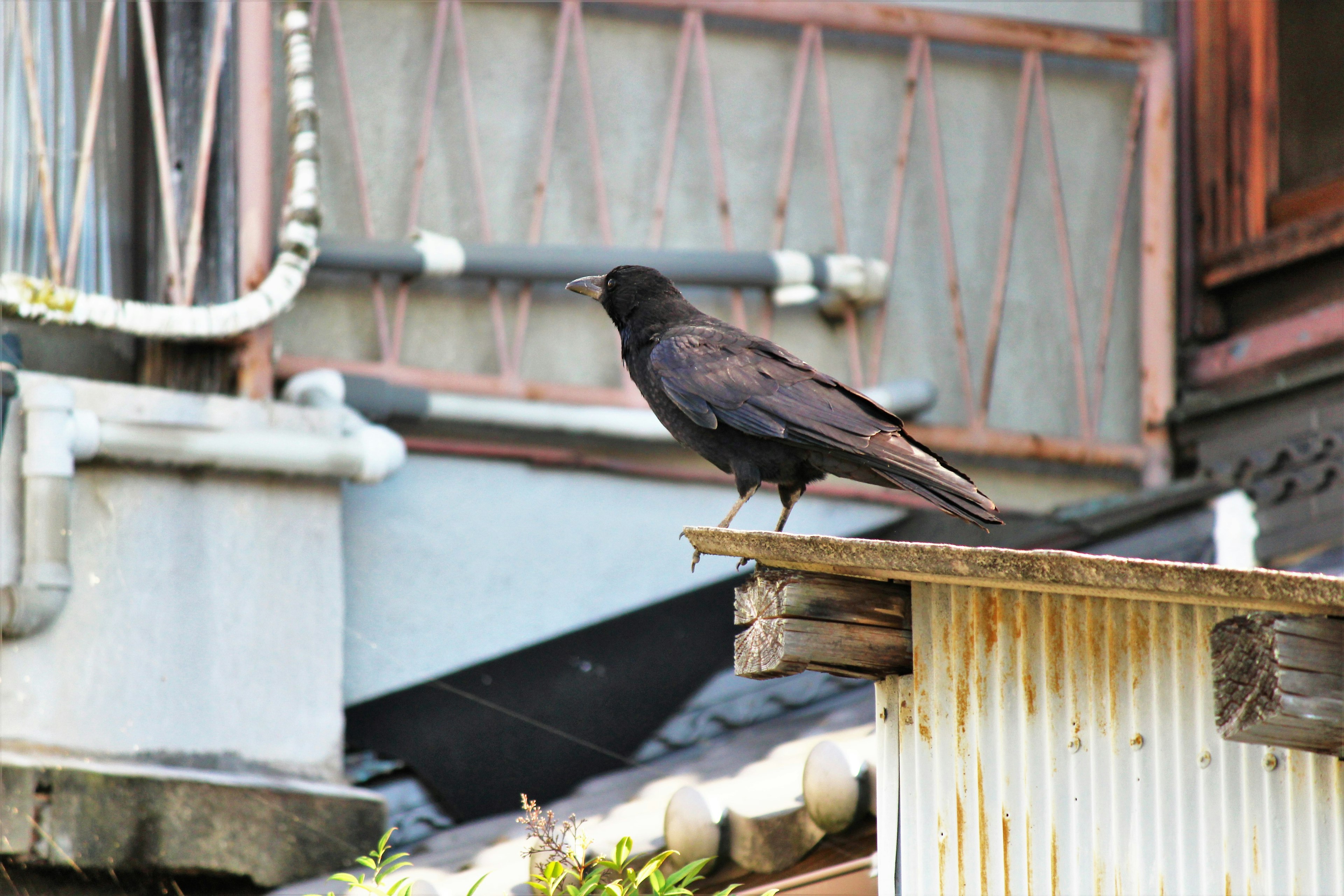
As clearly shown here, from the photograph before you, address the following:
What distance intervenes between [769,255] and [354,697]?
8.12 ft

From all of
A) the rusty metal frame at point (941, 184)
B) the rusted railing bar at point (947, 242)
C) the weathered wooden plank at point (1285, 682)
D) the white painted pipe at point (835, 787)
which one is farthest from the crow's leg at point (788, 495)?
the rusted railing bar at point (947, 242)

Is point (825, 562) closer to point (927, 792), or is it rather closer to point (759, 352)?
point (927, 792)

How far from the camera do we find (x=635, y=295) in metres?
4.62

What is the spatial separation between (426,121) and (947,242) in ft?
7.84

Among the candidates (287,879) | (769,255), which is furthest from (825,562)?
(769,255)

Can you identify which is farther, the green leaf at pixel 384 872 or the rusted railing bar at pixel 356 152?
the rusted railing bar at pixel 356 152

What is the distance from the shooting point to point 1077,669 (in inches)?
128

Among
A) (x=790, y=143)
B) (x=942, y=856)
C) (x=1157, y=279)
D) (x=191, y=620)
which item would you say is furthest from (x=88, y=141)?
(x=1157, y=279)

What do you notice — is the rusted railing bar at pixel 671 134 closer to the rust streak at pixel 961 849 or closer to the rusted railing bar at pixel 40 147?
the rusted railing bar at pixel 40 147

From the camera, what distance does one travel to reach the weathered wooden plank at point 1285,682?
263 centimetres

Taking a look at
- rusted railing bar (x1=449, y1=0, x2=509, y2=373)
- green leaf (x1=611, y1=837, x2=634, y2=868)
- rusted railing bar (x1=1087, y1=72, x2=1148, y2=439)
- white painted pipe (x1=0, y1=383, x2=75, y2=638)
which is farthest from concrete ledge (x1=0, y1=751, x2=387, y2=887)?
rusted railing bar (x1=1087, y1=72, x2=1148, y2=439)

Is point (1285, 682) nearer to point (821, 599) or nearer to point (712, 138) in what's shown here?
point (821, 599)

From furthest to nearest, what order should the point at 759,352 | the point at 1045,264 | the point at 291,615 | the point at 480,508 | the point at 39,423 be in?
1. the point at 1045,264
2. the point at 480,508
3. the point at 291,615
4. the point at 39,423
5. the point at 759,352

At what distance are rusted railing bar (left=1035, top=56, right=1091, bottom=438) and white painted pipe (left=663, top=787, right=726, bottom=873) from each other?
355 cm
